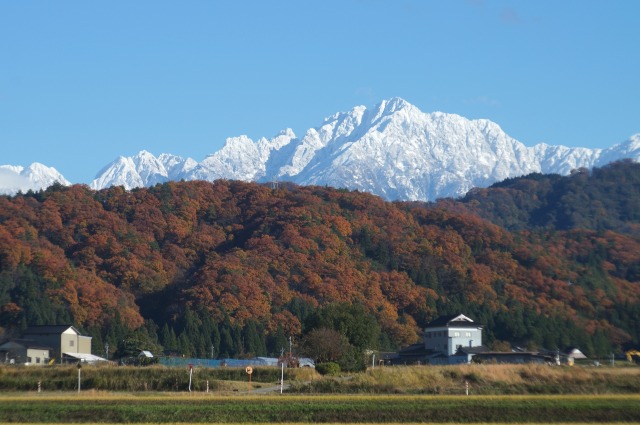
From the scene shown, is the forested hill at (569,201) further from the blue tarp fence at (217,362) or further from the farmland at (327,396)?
the farmland at (327,396)

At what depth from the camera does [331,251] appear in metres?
89.8

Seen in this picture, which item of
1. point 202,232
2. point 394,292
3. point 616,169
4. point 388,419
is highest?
point 616,169

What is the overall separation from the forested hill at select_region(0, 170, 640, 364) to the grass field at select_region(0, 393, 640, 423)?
2741 cm

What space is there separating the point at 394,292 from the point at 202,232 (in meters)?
23.7

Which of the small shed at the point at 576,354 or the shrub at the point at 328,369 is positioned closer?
the shrub at the point at 328,369

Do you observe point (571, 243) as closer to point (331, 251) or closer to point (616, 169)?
point (331, 251)

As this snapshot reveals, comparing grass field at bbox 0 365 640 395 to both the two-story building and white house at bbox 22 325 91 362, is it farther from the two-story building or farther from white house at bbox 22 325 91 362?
the two-story building

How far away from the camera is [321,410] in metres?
27.2

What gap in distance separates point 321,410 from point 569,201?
145076mm

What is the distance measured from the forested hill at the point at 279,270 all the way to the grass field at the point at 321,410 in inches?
1079

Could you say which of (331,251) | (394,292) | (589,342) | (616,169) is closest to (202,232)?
(331,251)

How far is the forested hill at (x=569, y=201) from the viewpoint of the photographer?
527 feet

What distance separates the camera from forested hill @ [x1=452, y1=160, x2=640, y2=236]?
16062 centimetres

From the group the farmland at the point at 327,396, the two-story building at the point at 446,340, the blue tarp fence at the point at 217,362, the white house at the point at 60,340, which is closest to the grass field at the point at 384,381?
the farmland at the point at 327,396
